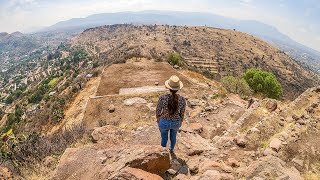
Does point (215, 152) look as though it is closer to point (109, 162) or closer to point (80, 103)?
point (109, 162)

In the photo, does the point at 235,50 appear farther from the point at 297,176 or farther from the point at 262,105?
the point at 297,176

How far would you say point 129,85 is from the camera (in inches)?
955

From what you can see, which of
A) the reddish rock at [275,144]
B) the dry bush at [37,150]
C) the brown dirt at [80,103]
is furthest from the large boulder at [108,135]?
the brown dirt at [80,103]

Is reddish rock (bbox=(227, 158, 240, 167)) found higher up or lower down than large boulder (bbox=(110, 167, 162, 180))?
A: lower down

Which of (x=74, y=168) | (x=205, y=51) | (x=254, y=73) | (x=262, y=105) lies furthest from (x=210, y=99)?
(x=205, y=51)

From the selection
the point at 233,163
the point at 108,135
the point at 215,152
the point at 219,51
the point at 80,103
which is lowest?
the point at 219,51

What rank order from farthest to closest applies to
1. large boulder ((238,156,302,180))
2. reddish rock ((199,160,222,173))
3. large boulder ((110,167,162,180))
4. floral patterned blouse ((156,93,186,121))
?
floral patterned blouse ((156,93,186,121)) < reddish rock ((199,160,222,173)) < large boulder ((238,156,302,180)) < large boulder ((110,167,162,180))

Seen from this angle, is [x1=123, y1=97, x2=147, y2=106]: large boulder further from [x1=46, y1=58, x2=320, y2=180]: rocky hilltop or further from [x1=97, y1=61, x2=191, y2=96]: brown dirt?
[x1=46, y1=58, x2=320, y2=180]: rocky hilltop

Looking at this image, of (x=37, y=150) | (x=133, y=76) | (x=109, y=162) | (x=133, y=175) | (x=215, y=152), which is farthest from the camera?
(x=133, y=76)

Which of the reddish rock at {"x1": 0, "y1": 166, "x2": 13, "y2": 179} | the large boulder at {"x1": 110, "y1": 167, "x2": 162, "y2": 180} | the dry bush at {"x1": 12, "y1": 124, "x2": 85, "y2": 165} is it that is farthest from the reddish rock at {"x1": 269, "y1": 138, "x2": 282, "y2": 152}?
the reddish rock at {"x1": 0, "y1": 166, "x2": 13, "y2": 179}

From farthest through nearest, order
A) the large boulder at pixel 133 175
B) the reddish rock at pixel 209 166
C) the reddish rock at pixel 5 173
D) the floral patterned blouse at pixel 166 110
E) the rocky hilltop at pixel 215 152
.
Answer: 1. the floral patterned blouse at pixel 166 110
2. the reddish rock at pixel 209 166
3. the reddish rock at pixel 5 173
4. the rocky hilltop at pixel 215 152
5. the large boulder at pixel 133 175

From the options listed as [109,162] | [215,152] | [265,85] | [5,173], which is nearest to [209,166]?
[215,152]

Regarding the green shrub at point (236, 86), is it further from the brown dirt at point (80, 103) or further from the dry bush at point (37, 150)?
the dry bush at point (37, 150)

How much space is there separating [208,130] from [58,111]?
14.3 meters
